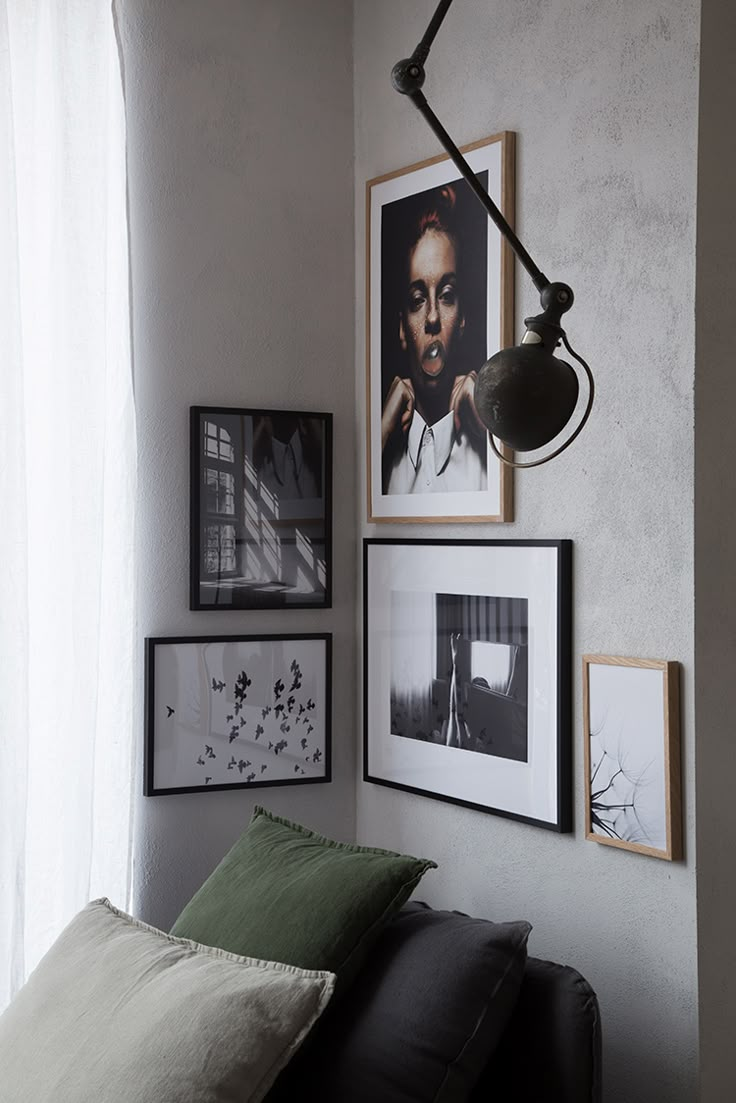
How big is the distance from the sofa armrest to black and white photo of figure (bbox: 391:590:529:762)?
0.48m

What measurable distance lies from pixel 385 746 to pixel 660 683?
87cm

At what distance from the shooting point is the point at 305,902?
193 cm

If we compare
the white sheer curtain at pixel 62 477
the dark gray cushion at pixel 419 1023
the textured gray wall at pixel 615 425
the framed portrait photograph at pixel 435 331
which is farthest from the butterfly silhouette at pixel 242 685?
the dark gray cushion at pixel 419 1023

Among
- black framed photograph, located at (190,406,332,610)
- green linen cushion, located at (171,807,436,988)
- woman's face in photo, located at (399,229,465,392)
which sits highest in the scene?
woman's face in photo, located at (399,229,465,392)

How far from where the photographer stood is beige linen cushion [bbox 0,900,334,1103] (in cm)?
164

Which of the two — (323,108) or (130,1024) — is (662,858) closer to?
(130,1024)

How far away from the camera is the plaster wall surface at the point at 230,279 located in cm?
256

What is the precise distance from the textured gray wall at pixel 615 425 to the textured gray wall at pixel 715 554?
21mm

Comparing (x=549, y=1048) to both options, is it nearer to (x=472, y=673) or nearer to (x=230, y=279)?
(x=472, y=673)

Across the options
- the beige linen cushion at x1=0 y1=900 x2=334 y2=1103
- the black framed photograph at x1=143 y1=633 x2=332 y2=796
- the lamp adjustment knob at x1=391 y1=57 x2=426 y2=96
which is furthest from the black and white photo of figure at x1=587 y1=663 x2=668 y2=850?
A: the lamp adjustment knob at x1=391 y1=57 x2=426 y2=96

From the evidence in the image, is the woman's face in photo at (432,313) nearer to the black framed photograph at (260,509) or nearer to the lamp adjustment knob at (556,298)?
the black framed photograph at (260,509)

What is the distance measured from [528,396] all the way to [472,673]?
3.33 feet

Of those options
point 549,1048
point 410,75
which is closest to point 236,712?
point 549,1048

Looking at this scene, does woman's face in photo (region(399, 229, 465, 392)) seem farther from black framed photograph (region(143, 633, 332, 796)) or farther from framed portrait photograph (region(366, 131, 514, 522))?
black framed photograph (region(143, 633, 332, 796))
